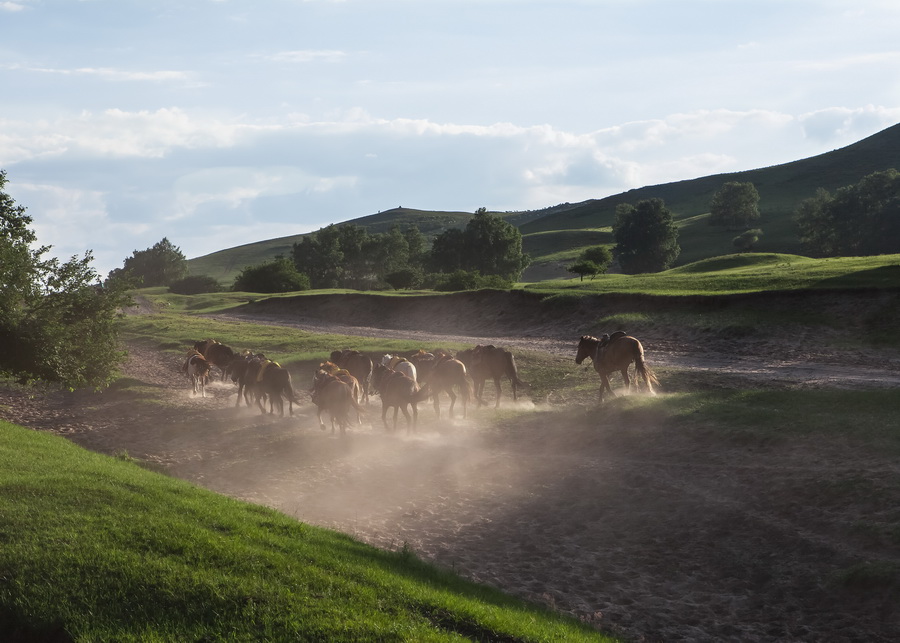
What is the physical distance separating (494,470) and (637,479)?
127 inches

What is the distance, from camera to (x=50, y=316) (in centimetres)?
2173

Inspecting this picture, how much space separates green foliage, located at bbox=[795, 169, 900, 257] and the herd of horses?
80.0m

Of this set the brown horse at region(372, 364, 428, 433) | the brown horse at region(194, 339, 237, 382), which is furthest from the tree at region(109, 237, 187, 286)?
the brown horse at region(372, 364, 428, 433)

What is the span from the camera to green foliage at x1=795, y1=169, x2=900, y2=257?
295ft

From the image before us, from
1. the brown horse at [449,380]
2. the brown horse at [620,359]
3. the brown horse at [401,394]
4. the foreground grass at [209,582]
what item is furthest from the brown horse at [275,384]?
the foreground grass at [209,582]

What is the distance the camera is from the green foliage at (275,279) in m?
105

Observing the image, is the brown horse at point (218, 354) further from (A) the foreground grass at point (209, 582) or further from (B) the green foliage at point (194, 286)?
(B) the green foliage at point (194, 286)

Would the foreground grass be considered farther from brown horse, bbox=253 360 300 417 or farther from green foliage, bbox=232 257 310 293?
green foliage, bbox=232 257 310 293

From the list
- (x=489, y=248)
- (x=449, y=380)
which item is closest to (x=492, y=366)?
(x=449, y=380)

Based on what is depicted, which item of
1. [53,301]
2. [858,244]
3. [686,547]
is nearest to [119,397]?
[53,301]

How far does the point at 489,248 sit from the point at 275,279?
2994 cm

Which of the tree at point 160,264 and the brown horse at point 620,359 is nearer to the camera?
the brown horse at point 620,359

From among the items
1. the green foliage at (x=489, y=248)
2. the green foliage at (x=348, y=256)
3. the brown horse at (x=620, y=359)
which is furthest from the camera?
the green foliage at (x=348, y=256)

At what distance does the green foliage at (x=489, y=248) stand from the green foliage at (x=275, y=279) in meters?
21.9
